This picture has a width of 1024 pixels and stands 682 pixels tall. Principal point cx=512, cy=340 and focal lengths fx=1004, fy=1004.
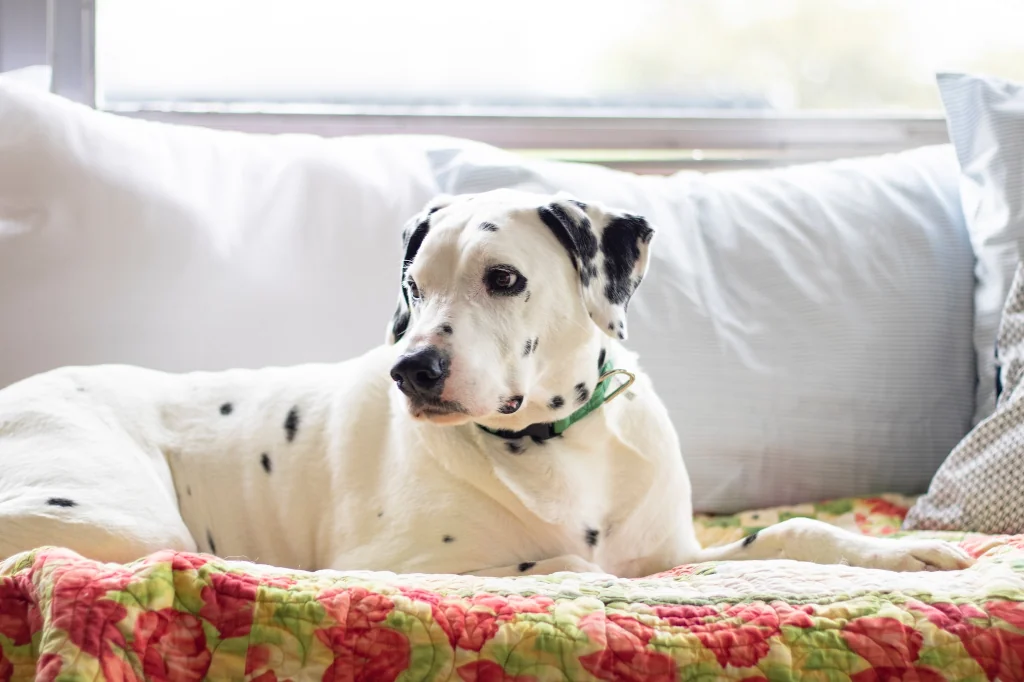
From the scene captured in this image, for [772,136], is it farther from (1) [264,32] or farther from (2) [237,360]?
(2) [237,360]

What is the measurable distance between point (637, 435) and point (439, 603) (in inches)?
22.9

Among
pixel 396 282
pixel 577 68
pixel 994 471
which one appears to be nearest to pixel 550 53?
pixel 577 68

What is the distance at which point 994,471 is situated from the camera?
1.70 meters

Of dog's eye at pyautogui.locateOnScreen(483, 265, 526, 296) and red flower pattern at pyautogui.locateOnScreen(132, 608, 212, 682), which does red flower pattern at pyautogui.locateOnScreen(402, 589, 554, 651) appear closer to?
red flower pattern at pyautogui.locateOnScreen(132, 608, 212, 682)

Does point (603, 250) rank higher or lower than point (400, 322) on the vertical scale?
higher

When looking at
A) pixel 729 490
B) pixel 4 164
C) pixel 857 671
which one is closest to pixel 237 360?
pixel 4 164

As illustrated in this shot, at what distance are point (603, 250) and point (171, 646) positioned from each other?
2.59ft

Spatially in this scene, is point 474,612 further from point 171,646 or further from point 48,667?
point 48,667

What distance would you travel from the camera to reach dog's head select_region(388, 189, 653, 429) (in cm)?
131

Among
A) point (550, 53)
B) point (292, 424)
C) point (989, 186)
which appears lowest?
point (292, 424)

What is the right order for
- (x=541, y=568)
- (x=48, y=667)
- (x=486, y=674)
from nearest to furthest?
(x=48, y=667)
(x=486, y=674)
(x=541, y=568)

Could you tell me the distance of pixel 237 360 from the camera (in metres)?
1.96

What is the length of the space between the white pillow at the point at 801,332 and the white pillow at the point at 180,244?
25 cm

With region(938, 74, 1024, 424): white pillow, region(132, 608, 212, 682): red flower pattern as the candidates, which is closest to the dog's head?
region(132, 608, 212, 682): red flower pattern
